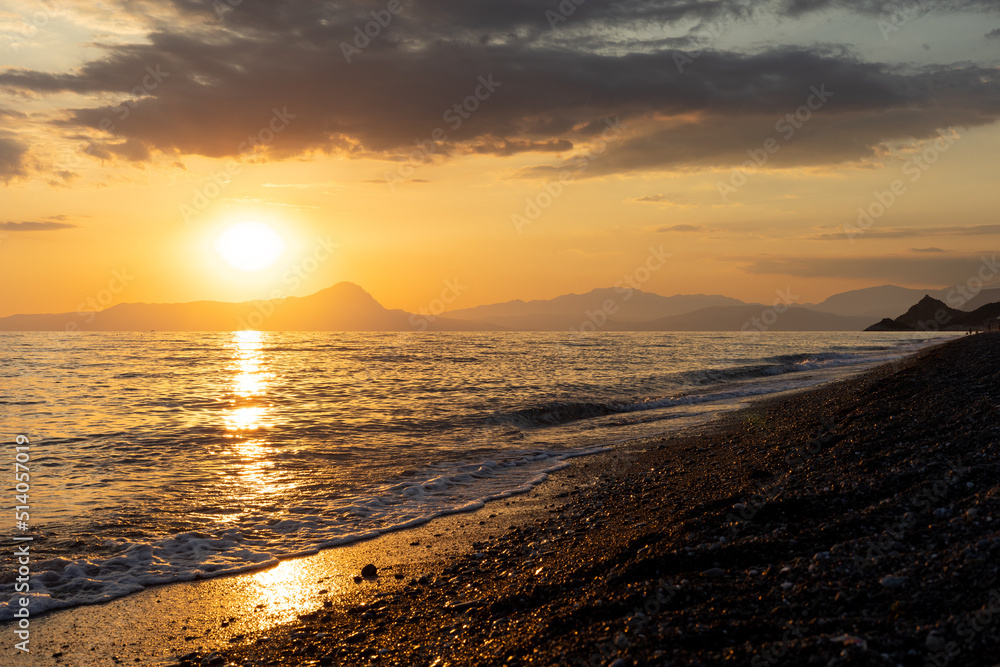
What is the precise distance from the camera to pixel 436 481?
47.8 feet

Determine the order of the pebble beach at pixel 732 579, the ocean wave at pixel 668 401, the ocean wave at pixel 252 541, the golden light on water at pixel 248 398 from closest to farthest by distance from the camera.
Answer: the pebble beach at pixel 732 579 → the ocean wave at pixel 252 541 → the golden light on water at pixel 248 398 → the ocean wave at pixel 668 401

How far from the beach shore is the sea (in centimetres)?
138

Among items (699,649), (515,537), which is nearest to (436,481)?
(515,537)

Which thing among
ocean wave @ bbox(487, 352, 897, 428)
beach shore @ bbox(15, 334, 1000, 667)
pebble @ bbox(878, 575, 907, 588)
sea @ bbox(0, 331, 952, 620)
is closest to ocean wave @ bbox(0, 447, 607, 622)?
sea @ bbox(0, 331, 952, 620)

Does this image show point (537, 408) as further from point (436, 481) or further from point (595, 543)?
point (595, 543)

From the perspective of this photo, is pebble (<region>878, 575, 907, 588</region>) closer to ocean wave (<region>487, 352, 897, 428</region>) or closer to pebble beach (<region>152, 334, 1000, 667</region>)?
pebble beach (<region>152, 334, 1000, 667</region>)

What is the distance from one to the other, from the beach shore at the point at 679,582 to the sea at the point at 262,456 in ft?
4.54

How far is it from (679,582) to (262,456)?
15031mm

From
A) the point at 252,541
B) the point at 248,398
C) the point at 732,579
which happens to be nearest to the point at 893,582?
the point at 732,579

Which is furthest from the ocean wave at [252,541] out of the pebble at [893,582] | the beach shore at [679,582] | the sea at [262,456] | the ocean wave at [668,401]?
the ocean wave at [668,401]

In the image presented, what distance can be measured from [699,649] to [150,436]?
21.2 metres

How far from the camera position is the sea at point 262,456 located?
392 inches

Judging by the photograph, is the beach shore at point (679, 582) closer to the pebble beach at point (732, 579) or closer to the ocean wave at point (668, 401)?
the pebble beach at point (732, 579)

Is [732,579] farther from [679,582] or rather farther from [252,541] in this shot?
[252,541]
